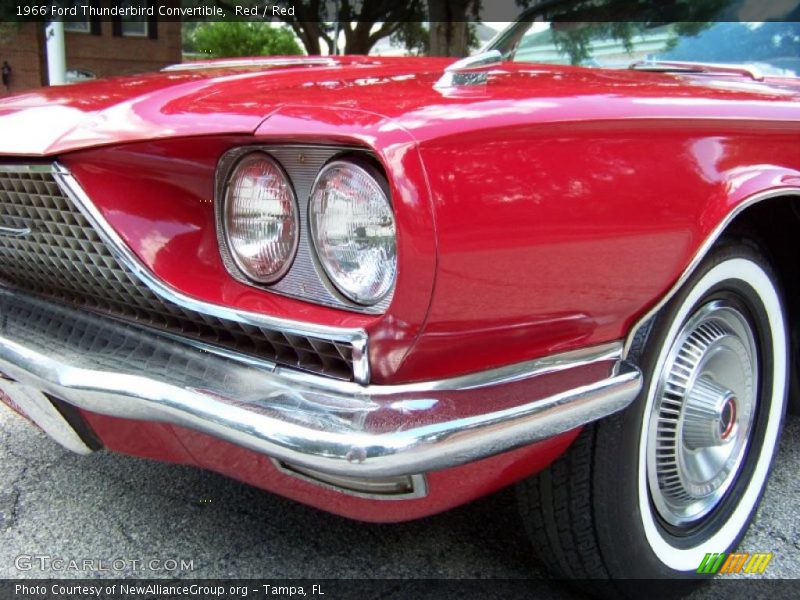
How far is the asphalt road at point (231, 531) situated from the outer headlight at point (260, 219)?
2.60 feet

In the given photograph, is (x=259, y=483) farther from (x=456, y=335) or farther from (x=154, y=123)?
(x=154, y=123)

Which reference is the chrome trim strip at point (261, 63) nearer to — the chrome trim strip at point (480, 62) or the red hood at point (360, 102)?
the red hood at point (360, 102)

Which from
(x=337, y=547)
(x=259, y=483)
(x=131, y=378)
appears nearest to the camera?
(x=131, y=378)

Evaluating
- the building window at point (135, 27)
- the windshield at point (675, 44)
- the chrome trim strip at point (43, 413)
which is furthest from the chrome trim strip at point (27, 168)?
the building window at point (135, 27)

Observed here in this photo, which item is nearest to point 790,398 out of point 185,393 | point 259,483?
point 259,483

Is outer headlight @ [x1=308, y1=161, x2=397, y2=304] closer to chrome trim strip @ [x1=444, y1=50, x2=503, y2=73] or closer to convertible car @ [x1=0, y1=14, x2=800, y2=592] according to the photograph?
convertible car @ [x1=0, y1=14, x2=800, y2=592]

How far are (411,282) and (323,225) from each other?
0.71 feet

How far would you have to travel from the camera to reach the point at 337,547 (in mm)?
1870

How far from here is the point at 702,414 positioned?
174cm

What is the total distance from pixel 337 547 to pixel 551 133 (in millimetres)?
1138

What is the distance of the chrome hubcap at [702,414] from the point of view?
1.66m

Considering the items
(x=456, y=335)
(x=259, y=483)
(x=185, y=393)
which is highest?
(x=456, y=335)

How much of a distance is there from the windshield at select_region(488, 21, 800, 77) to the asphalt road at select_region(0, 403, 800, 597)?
129cm

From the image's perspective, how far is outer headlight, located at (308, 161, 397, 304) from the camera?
1.20m
